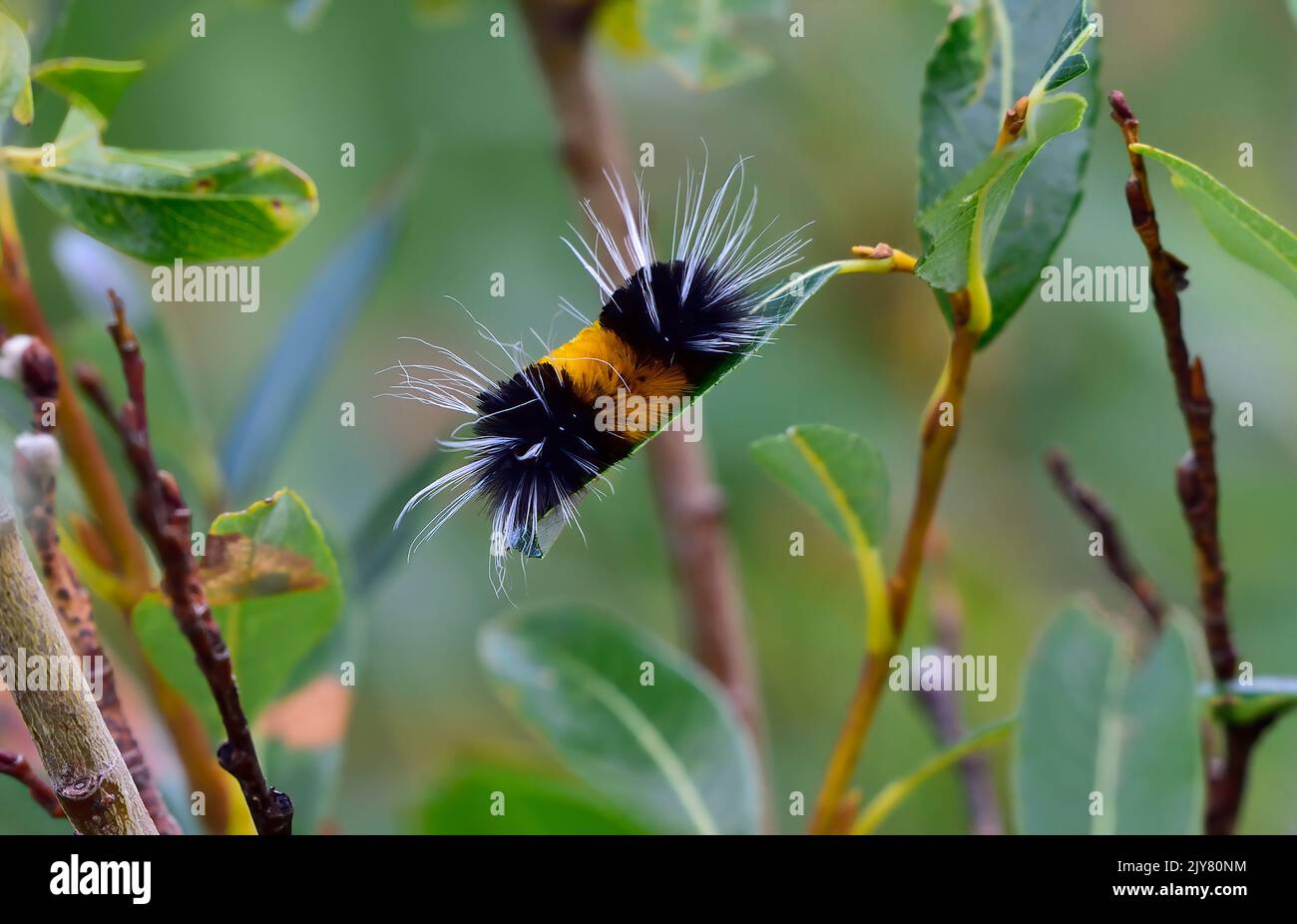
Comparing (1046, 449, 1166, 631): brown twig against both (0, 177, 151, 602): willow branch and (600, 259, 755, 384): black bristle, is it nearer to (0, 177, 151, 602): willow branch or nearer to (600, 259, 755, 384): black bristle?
(600, 259, 755, 384): black bristle

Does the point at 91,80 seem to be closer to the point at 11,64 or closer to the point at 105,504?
the point at 11,64

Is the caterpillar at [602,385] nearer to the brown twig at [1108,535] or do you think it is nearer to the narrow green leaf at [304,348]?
the brown twig at [1108,535]

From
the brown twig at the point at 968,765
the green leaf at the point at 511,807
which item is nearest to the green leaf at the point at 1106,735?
the brown twig at the point at 968,765

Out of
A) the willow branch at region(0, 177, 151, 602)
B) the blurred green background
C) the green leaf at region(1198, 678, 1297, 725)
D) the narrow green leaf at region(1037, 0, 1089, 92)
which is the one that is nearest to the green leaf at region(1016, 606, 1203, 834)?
the green leaf at region(1198, 678, 1297, 725)

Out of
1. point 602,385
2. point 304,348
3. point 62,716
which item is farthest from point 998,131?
point 304,348

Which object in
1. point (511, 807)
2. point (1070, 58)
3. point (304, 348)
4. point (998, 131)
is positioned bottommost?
point (511, 807)

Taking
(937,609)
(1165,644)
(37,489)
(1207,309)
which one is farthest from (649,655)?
(1207,309)
